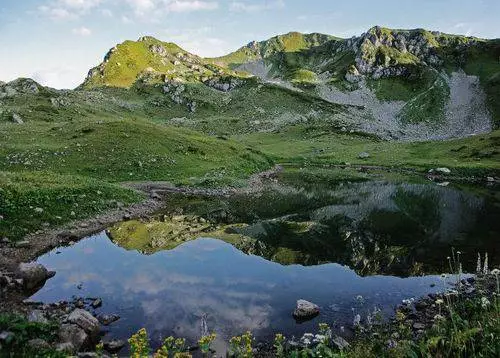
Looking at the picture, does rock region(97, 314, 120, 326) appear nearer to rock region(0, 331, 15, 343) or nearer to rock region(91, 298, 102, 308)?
rock region(91, 298, 102, 308)

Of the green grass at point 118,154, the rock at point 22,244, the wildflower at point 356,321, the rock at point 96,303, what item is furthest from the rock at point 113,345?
the green grass at point 118,154

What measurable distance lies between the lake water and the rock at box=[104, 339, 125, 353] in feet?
2.77

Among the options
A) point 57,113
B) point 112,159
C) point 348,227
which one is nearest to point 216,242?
point 348,227

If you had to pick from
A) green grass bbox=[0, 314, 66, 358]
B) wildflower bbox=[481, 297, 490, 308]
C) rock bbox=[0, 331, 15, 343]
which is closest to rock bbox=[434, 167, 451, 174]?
wildflower bbox=[481, 297, 490, 308]

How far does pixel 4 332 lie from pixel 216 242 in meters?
19.7

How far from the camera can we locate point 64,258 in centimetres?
2689

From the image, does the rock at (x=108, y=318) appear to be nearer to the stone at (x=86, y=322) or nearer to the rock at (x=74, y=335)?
the stone at (x=86, y=322)

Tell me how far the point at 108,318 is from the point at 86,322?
1.83 metres

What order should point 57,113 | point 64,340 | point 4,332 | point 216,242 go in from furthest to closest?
point 57,113 < point 216,242 < point 64,340 < point 4,332

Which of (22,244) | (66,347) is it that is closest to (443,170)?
(22,244)

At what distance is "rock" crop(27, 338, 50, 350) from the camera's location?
12.9 meters

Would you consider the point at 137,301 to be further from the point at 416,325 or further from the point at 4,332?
the point at 416,325

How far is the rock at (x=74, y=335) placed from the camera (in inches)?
602

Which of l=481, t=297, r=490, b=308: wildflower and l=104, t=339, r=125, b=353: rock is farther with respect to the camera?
l=104, t=339, r=125, b=353: rock
